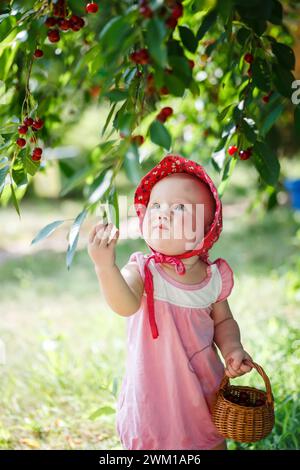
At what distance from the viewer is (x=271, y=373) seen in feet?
8.87

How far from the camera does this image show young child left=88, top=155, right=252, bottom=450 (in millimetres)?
1772

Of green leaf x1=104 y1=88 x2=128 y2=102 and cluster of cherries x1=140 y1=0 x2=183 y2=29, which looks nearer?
cluster of cherries x1=140 y1=0 x2=183 y2=29

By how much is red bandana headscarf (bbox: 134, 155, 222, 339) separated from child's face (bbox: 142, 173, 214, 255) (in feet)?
0.06

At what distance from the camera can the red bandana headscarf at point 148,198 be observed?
1.77m

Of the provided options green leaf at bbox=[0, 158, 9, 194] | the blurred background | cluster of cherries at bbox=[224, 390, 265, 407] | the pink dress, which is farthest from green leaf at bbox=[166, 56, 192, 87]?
cluster of cherries at bbox=[224, 390, 265, 407]

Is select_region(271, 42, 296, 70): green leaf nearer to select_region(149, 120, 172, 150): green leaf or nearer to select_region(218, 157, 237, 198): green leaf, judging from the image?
select_region(218, 157, 237, 198): green leaf

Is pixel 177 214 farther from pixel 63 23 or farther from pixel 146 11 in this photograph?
pixel 146 11

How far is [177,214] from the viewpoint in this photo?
175 centimetres

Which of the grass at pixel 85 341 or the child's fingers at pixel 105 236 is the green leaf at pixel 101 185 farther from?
the grass at pixel 85 341

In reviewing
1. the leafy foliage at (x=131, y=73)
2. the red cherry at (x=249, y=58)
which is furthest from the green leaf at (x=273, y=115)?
the red cherry at (x=249, y=58)

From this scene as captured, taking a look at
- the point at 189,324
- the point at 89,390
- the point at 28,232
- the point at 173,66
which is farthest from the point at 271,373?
the point at 28,232

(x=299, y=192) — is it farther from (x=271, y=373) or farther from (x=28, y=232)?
(x=271, y=373)

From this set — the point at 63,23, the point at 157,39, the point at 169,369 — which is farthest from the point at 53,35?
the point at 169,369

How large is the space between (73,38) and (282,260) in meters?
3.05
